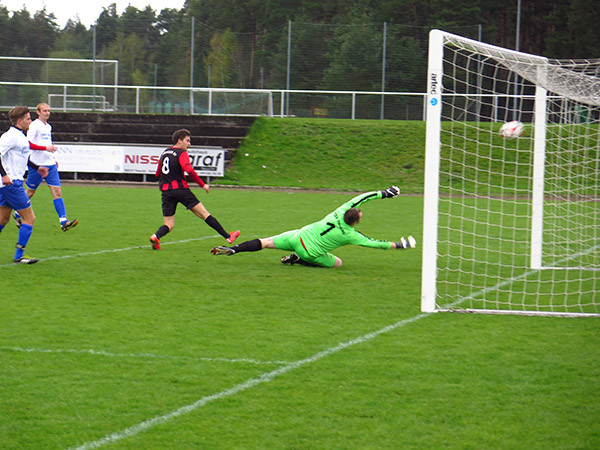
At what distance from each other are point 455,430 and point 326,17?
55309 millimetres

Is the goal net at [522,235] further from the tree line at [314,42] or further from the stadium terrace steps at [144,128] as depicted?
the tree line at [314,42]

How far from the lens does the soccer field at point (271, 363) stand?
4.55m

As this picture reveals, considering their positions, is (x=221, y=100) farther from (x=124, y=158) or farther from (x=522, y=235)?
(x=522, y=235)

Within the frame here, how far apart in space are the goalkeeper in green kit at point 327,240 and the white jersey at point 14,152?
2.76 m

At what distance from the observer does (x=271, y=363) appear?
591cm

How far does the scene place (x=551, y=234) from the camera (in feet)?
45.2

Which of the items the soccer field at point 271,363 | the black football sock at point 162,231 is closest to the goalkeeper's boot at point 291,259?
the soccer field at point 271,363

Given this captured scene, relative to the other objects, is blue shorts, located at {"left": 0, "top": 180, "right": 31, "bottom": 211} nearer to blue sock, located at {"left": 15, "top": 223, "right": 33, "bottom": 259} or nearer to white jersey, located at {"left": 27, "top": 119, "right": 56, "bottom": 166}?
blue sock, located at {"left": 15, "top": 223, "right": 33, "bottom": 259}

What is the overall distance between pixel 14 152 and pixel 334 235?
4314 millimetres

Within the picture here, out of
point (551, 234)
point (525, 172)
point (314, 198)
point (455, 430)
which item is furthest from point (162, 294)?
point (525, 172)

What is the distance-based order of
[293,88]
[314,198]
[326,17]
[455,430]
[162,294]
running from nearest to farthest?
[455,430] → [162,294] → [314,198] → [293,88] → [326,17]

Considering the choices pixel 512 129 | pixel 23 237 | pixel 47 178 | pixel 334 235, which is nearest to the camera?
pixel 334 235

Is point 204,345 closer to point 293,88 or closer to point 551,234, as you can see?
point 551,234

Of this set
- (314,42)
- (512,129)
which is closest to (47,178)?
(512,129)
